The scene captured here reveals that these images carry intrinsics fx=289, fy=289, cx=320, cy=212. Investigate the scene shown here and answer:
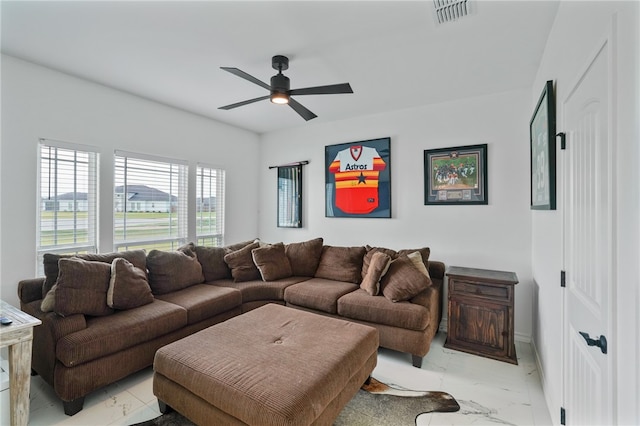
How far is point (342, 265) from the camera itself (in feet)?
11.9

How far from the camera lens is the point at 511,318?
8.71 ft

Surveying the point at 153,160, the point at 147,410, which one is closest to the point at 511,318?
the point at 147,410

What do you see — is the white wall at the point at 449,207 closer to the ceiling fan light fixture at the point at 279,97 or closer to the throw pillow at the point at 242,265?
the throw pillow at the point at 242,265

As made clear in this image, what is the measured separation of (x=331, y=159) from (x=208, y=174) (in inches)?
74.3

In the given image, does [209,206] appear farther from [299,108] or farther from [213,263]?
[299,108]

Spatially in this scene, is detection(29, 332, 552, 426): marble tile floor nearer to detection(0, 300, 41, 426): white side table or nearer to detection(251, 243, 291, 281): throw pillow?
detection(0, 300, 41, 426): white side table

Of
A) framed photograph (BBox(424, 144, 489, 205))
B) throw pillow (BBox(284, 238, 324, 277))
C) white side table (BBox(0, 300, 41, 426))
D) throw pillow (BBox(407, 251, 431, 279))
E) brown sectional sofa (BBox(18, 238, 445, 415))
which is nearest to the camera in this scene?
white side table (BBox(0, 300, 41, 426))

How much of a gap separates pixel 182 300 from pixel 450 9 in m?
3.24

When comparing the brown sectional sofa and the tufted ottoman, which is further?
the brown sectional sofa

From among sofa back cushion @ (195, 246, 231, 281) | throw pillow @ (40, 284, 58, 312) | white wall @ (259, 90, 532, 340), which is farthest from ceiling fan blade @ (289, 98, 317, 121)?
throw pillow @ (40, 284, 58, 312)

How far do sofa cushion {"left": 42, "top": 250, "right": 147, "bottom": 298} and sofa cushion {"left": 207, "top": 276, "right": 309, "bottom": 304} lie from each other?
851 mm

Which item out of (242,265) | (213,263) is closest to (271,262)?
(242,265)

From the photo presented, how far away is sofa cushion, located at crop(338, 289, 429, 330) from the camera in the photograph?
259 cm

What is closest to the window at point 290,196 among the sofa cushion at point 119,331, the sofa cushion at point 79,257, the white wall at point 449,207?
the white wall at point 449,207
